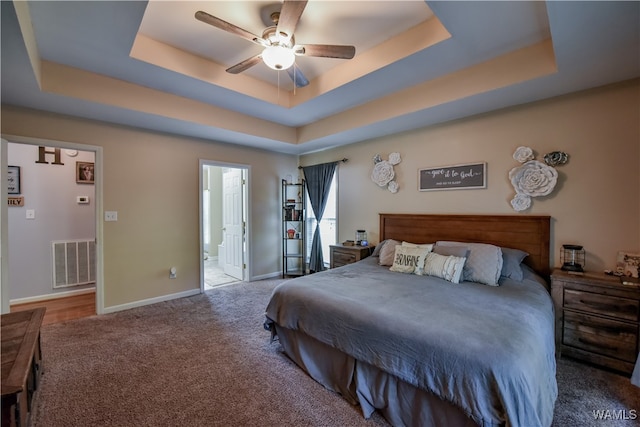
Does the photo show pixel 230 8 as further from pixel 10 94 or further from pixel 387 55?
pixel 10 94

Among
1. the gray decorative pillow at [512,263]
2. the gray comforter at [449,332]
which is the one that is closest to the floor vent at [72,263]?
the gray comforter at [449,332]

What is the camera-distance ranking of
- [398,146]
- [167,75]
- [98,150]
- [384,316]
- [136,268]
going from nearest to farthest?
[384,316], [167,75], [98,150], [136,268], [398,146]

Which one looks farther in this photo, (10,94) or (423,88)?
(423,88)

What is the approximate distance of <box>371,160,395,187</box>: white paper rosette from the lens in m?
3.98

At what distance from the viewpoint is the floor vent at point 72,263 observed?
3998 mm

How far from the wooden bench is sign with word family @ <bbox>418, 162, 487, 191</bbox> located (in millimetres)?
3805

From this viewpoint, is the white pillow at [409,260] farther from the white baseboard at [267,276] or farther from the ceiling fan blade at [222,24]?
the white baseboard at [267,276]

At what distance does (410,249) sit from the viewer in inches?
118

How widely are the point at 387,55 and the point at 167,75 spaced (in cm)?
211

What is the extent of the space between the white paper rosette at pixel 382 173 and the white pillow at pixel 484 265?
1594mm

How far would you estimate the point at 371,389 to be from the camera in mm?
1768

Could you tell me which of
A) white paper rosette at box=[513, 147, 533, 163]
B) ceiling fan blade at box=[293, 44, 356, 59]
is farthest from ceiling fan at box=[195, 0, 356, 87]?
white paper rosette at box=[513, 147, 533, 163]

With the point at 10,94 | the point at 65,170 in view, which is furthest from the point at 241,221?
the point at 10,94

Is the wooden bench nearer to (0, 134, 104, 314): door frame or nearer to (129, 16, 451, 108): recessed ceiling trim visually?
(0, 134, 104, 314): door frame
